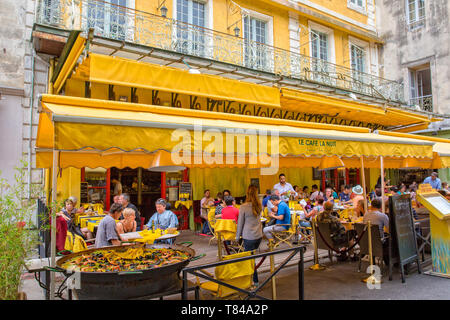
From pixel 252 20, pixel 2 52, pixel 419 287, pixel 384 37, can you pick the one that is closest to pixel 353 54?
pixel 384 37

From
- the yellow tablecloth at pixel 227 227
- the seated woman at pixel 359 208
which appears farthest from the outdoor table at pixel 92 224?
the seated woman at pixel 359 208

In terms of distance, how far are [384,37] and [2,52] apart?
729 inches

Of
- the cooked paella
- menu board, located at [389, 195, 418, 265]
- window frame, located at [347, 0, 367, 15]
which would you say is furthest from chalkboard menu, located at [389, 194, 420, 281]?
window frame, located at [347, 0, 367, 15]

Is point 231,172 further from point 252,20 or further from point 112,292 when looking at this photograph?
point 112,292

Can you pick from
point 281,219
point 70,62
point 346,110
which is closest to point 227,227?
point 281,219

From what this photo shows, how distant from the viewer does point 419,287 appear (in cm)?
559

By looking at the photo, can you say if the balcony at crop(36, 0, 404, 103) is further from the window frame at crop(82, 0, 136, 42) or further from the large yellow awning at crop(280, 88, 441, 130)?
the large yellow awning at crop(280, 88, 441, 130)

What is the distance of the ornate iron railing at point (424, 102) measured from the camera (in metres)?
18.2

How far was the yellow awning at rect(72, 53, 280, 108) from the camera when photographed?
809 cm

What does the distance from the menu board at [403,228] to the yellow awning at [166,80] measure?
5.71m

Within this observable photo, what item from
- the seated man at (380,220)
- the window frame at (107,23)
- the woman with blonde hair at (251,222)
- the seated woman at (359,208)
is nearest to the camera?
the woman with blonde hair at (251,222)

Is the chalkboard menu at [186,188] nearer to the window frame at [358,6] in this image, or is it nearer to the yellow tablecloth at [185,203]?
the yellow tablecloth at [185,203]

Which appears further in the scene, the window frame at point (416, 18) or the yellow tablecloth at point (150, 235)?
the window frame at point (416, 18)

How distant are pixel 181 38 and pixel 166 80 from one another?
2.02 m
